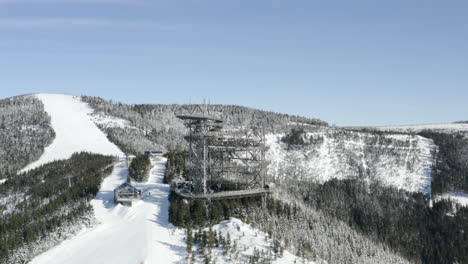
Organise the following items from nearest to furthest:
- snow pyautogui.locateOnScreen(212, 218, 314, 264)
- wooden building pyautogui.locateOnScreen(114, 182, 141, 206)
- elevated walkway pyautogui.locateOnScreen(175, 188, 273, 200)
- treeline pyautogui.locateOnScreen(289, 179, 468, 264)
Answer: snow pyautogui.locateOnScreen(212, 218, 314, 264)
elevated walkway pyautogui.locateOnScreen(175, 188, 273, 200)
wooden building pyautogui.locateOnScreen(114, 182, 141, 206)
treeline pyautogui.locateOnScreen(289, 179, 468, 264)

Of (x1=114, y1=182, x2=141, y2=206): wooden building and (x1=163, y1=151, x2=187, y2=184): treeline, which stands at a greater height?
(x1=163, y1=151, x2=187, y2=184): treeline

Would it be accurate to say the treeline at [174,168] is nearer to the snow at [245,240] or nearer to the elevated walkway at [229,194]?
the elevated walkway at [229,194]

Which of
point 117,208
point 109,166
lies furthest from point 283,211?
point 109,166

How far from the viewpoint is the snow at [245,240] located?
64.7 meters

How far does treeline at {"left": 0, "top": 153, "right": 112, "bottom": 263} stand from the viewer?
7471 cm

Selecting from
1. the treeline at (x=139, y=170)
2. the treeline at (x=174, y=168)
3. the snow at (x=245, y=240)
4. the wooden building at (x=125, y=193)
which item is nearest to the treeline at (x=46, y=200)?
the wooden building at (x=125, y=193)

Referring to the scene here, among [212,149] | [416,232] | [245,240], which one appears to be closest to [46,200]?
[212,149]

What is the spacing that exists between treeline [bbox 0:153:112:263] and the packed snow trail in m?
3.90

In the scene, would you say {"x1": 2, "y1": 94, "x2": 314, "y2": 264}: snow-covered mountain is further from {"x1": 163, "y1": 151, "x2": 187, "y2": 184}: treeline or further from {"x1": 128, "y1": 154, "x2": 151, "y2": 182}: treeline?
{"x1": 163, "y1": 151, "x2": 187, "y2": 184}: treeline

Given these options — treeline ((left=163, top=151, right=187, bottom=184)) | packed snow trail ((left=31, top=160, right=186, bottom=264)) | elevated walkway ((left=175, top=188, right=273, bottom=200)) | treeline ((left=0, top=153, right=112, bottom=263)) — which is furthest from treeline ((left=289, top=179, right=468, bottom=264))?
packed snow trail ((left=31, top=160, right=186, bottom=264))

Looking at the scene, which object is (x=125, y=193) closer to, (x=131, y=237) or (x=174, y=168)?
(x=131, y=237)

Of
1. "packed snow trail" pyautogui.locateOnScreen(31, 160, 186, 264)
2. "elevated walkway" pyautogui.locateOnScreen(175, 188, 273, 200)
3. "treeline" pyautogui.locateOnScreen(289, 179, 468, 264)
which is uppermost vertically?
"elevated walkway" pyautogui.locateOnScreen(175, 188, 273, 200)

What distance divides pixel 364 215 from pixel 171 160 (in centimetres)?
11175

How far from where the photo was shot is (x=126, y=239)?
68.8 metres
